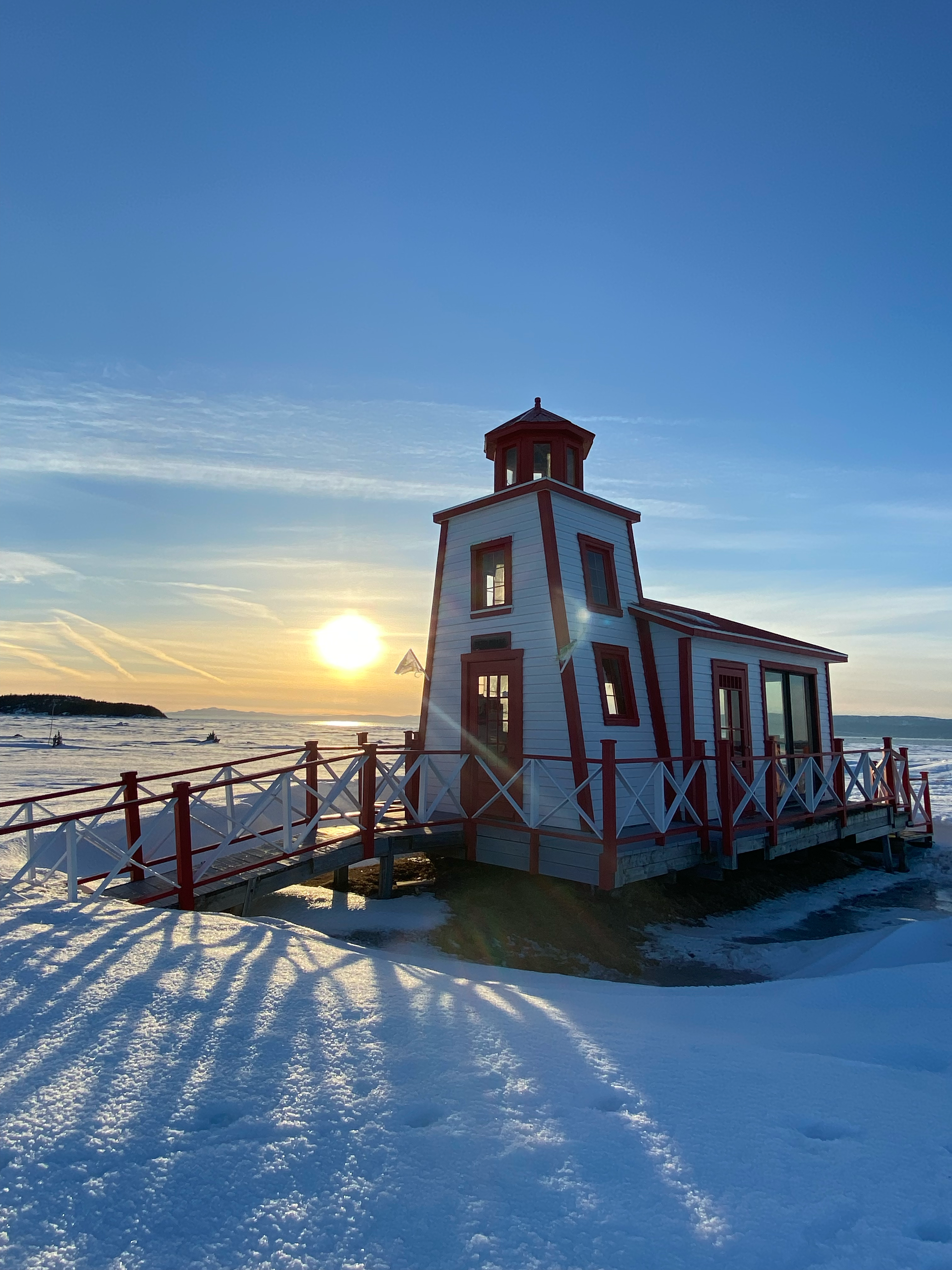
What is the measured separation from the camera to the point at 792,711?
1655 centimetres

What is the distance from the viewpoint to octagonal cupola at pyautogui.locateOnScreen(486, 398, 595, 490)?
46.7 feet

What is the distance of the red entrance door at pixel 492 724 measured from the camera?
500 inches

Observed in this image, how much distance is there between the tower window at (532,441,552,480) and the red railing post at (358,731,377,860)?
6652 mm

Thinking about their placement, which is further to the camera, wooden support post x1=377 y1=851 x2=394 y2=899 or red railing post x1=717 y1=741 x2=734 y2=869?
red railing post x1=717 y1=741 x2=734 y2=869

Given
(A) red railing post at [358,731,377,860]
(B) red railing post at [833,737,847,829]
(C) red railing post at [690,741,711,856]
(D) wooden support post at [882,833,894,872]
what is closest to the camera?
(A) red railing post at [358,731,377,860]

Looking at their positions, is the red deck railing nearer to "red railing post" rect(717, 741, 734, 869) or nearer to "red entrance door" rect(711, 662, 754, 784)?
"red railing post" rect(717, 741, 734, 869)

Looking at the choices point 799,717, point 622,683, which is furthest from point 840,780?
point 622,683

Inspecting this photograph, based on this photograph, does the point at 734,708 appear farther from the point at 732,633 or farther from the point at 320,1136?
the point at 320,1136

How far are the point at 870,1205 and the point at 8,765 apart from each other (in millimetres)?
34339

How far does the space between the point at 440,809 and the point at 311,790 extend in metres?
2.70

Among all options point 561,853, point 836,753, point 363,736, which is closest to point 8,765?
point 363,736

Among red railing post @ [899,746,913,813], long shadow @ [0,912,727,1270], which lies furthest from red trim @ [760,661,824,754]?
long shadow @ [0,912,727,1270]

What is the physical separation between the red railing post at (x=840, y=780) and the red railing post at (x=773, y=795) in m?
2.94

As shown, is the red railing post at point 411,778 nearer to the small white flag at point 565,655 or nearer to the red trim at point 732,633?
the small white flag at point 565,655
